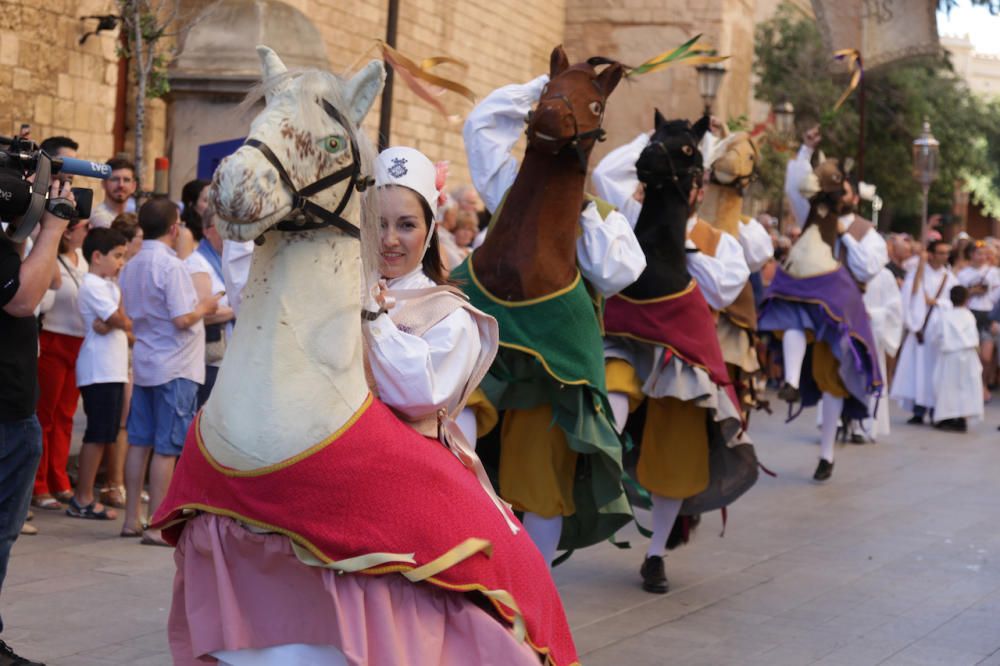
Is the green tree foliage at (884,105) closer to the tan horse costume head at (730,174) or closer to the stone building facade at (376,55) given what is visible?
the stone building facade at (376,55)

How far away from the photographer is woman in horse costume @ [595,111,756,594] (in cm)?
712

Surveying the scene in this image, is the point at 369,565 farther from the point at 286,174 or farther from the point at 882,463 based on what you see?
the point at 882,463

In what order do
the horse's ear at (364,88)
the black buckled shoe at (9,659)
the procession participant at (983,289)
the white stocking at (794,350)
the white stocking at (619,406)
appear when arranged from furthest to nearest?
the procession participant at (983,289) → the white stocking at (794,350) → the white stocking at (619,406) → the black buckled shoe at (9,659) → the horse's ear at (364,88)

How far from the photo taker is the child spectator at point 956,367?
1638 centimetres

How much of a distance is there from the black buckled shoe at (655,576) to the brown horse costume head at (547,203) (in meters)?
2.11

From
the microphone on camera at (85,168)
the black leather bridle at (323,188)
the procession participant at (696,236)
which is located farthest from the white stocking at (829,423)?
the black leather bridle at (323,188)

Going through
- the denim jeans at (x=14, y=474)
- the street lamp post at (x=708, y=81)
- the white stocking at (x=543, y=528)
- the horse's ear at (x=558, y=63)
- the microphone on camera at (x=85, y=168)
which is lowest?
the white stocking at (x=543, y=528)

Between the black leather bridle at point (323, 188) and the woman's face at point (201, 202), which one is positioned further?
the woman's face at point (201, 202)

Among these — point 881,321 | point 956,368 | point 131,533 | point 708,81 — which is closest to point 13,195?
point 131,533

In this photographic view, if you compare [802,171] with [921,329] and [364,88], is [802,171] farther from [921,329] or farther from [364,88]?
[364,88]

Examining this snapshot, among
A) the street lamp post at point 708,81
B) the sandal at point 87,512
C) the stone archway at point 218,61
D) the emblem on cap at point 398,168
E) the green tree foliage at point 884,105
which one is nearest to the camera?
the emblem on cap at point 398,168

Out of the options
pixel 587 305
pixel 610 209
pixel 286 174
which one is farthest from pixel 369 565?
pixel 610 209

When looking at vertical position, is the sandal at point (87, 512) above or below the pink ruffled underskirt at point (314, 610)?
below

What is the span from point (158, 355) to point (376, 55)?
3996mm
